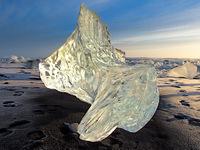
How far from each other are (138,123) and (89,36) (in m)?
1.09

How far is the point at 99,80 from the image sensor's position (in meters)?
1.63

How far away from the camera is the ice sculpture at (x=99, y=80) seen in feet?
4.36

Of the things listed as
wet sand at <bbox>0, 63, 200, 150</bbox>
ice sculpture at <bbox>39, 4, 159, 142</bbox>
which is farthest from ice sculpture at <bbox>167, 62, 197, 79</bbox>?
ice sculpture at <bbox>39, 4, 159, 142</bbox>

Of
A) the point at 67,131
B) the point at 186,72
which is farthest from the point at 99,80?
the point at 186,72

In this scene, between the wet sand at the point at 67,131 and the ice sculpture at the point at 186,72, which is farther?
the ice sculpture at the point at 186,72

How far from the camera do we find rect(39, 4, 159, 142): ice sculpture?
1330mm

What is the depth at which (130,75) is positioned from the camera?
1438 mm

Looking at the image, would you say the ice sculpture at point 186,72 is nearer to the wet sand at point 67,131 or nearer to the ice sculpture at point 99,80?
the wet sand at point 67,131

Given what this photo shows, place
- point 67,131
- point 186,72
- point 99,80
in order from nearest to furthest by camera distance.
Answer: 1. point 67,131
2. point 99,80
3. point 186,72

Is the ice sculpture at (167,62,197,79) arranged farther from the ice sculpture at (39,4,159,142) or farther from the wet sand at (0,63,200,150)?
the ice sculpture at (39,4,159,142)

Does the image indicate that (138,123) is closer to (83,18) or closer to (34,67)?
(83,18)

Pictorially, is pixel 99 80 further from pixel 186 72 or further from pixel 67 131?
pixel 186 72

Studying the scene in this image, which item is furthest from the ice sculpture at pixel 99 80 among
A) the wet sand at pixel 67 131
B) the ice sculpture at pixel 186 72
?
the ice sculpture at pixel 186 72

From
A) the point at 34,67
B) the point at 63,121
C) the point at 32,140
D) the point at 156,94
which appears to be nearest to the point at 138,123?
the point at 156,94
